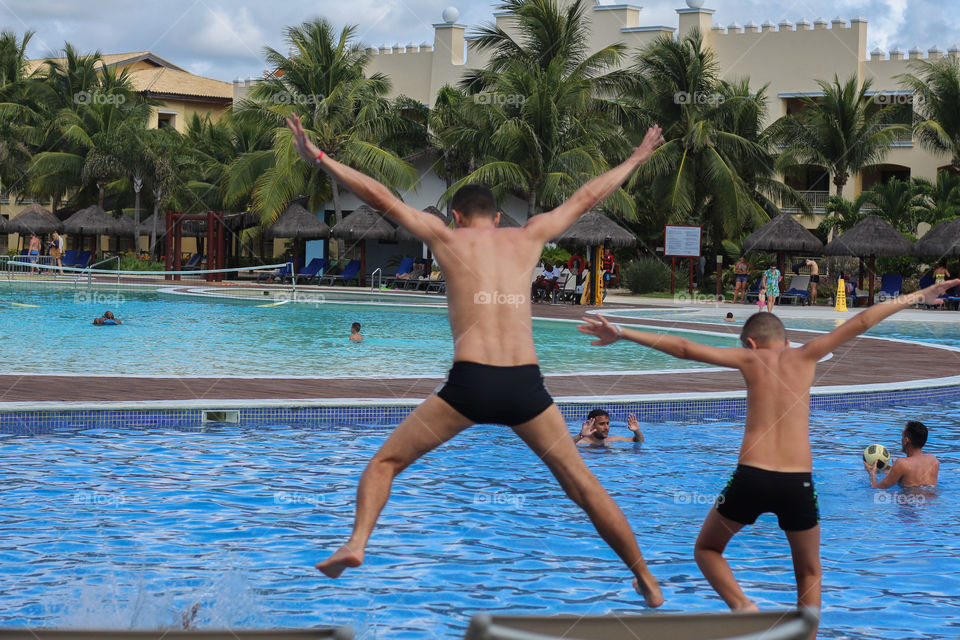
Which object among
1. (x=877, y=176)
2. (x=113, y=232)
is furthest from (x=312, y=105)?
(x=877, y=176)

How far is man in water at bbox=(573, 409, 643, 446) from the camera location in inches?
382

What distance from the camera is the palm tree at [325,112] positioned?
123ft

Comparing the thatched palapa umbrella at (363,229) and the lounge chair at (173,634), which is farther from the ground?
the thatched palapa umbrella at (363,229)

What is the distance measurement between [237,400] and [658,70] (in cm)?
3075

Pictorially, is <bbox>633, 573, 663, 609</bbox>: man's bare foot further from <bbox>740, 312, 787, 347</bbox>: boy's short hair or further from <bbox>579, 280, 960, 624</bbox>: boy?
<bbox>740, 312, 787, 347</bbox>: boy's short hair

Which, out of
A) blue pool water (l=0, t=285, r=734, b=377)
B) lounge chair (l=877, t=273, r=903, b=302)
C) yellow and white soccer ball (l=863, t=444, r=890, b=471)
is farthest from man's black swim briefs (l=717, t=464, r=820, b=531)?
lounge chair (l=877, t=273, r=903, b=302)

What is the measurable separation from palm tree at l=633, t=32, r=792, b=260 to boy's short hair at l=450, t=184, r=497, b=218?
32806mm

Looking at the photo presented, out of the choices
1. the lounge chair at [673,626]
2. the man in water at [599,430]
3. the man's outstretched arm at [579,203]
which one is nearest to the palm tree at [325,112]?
the man in water at [599,430]

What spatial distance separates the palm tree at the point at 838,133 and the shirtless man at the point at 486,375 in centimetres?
3504

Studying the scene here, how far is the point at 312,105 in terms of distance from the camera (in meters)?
38.4

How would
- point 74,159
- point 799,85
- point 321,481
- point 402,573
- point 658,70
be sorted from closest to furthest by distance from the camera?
point 402,573, point 321,481, point 658,70, point 799,85, point 74,159

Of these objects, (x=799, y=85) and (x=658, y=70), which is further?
(x=799, y=85)

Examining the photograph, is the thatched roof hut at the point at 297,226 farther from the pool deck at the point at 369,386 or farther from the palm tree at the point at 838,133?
the pool deck at the point at 369,386

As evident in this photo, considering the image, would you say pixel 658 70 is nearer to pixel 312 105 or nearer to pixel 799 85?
pixel 799 85
